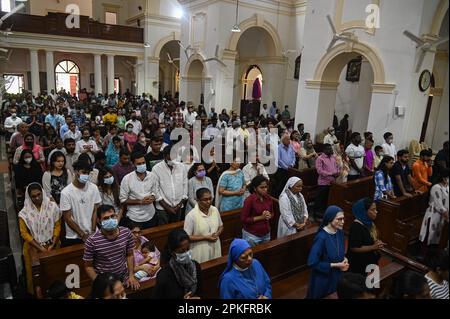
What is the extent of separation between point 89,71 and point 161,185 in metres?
20.7

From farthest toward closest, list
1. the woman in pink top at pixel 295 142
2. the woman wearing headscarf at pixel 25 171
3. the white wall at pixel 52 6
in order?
1. the white wall at pixel 52 6
2. the woman in pink top at pixel 295 142
3. the woman wearing headscarf at pixel 25 171

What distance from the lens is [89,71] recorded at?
22.5 meters

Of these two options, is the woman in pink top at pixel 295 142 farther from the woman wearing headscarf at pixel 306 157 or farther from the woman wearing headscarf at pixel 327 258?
the woman wearing headscarf at pixel 327 258

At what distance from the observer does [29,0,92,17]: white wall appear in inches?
835

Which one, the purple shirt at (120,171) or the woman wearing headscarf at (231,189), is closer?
the woman wearing headscarf at (231,189)

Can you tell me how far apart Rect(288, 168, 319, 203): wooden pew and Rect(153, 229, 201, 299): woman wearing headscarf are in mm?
4484

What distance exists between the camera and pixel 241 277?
8.33ft

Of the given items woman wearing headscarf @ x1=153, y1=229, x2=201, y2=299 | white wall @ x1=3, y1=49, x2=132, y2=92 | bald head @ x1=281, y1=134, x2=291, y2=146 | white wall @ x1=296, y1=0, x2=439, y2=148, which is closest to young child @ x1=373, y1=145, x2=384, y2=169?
white wall @ x1=296, y1=0, x2=439, y2=148

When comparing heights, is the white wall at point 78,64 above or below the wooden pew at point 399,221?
above

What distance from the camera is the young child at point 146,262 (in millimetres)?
3291

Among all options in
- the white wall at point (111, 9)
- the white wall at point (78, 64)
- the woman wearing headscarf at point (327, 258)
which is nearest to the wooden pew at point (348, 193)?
the woman wearing headscarf at point (327, 258)

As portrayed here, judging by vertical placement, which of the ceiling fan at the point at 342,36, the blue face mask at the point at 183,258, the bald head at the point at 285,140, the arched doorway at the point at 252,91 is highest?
the ceiling fan at the point at 342,36

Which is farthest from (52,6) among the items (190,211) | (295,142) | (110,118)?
(190,211)

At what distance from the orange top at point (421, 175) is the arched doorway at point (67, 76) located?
69.8 ft
